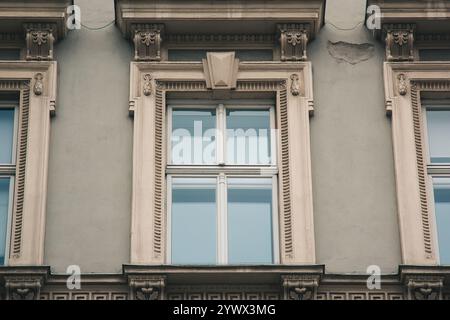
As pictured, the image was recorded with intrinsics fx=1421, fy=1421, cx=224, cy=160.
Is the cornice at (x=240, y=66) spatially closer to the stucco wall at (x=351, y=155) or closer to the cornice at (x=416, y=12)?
the stucco wall at (x=351, y=155)

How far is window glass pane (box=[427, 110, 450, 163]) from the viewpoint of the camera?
16047 mm

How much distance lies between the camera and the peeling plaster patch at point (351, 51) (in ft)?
54.1

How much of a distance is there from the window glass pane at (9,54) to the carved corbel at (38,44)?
0.19 meters

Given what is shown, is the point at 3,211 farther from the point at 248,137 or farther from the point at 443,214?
the point at 443,214

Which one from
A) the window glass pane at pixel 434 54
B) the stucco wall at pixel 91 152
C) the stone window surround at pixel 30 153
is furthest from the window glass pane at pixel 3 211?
the window glass pane at pixel 434 54

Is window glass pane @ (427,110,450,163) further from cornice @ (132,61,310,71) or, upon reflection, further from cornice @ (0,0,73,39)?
cornice @ (0,0,73,39)

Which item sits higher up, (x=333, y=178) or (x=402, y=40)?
(x=402, y=40)

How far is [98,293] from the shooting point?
1481 cm

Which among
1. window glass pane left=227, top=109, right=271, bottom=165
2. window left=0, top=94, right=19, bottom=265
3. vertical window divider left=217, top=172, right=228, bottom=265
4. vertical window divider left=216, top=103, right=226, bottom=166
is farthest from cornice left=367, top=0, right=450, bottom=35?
window left=0, top=94, right=19, bottom=265

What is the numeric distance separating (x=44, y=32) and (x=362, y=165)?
3.97m

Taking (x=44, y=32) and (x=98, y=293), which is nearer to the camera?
(x=98, y=293)

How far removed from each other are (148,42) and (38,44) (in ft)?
4.15

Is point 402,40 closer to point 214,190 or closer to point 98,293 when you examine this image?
point 214,190
